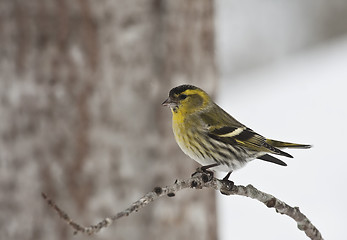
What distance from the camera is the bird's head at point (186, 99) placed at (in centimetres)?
199

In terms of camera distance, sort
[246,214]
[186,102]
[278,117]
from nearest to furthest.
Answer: [186,102], [246,214], [278,117]

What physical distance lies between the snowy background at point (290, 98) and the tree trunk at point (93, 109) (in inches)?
39.8

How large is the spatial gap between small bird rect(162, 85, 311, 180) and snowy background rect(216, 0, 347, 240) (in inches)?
105

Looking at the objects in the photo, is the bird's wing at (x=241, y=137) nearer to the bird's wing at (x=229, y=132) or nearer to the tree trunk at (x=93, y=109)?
the bird's wing at (x=229, y=132)

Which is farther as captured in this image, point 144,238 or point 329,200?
point 329,200

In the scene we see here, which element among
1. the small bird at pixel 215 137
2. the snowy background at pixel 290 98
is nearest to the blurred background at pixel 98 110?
the snowy background at pixel 290 98

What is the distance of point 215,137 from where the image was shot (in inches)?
92.2

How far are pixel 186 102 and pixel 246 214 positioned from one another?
4.03m

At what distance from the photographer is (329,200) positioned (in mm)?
6117

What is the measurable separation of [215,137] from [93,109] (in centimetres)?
171

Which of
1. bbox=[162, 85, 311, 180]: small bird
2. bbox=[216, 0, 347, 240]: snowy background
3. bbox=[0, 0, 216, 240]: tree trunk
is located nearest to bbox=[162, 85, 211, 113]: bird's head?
bbox=[162, 85, 311, 180]: small bird

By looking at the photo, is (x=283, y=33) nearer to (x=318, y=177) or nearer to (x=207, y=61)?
(x=318, y=177)

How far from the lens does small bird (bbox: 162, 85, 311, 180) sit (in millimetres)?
2301

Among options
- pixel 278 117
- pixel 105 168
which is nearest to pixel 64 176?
pixel 105 168
